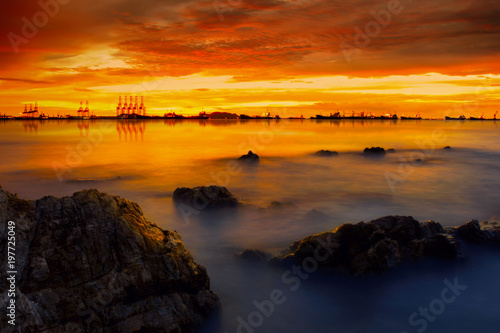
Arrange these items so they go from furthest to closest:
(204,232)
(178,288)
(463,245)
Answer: (204,232), (463,245), (178,288)

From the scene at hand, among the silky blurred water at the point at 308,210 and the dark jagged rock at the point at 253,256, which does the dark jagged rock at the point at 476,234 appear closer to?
the silky blurred water at the point at 308,210

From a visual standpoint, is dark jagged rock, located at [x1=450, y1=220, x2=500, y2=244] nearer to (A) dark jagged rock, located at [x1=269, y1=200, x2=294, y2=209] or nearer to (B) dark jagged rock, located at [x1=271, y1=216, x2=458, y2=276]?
(B) dark jagged rock, located at [x1=271, y1=216, x2=458, y2=276]

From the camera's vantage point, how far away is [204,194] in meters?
13.7

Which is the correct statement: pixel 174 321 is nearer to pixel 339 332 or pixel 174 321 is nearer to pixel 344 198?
pixel 339 332

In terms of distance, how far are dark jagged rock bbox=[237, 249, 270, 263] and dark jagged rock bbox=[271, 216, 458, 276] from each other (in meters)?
0.33

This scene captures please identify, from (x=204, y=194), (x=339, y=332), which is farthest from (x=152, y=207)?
(x=339, y=332)

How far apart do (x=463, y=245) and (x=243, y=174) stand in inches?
560

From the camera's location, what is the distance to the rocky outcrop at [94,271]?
5.17m
